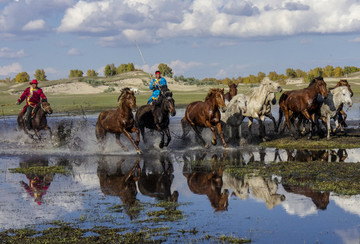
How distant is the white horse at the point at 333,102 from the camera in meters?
20.7

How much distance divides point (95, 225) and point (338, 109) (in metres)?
14.1

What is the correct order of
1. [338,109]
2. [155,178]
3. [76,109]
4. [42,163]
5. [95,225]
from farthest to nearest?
[76,109] → [338,109] → [42,163] → [155,178] → [95,225]

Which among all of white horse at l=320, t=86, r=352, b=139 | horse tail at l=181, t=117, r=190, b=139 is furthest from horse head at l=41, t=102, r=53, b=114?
white horse at l=320, t=86, r=352, b=139

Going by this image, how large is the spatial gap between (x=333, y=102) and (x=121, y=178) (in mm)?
10491

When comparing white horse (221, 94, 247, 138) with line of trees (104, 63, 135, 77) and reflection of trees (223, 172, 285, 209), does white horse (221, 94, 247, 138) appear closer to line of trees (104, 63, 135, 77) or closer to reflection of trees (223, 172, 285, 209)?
reflection of trees (223, 172, 285, 209)

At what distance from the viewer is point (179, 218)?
30.9ft

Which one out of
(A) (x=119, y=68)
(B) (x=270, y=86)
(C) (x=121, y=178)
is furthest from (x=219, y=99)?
(A) (x=119, y=68)

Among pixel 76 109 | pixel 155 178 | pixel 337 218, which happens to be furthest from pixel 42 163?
pixel 76 109

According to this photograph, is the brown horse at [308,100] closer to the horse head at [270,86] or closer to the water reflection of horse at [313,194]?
the horse head at [270,86]

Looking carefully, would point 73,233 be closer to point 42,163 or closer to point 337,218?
point 337,218

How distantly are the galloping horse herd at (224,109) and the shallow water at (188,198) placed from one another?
4.17 feet

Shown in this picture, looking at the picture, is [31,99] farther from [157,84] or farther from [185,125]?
[185,125]

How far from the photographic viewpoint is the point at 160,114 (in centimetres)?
1912

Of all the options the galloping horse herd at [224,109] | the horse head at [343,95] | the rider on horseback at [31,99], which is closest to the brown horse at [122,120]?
the galloping horse herd at [224,109]
